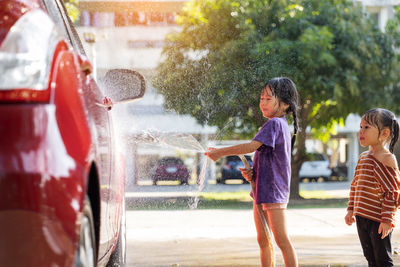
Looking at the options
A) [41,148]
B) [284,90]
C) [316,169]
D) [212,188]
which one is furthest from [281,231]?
[316,169]

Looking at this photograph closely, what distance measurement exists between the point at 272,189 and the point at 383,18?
31772 millimetres

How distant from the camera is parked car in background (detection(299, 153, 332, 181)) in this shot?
117ft

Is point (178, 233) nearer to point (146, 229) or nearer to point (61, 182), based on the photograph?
point (146, 229)

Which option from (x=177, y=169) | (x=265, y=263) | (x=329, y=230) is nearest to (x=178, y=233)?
(x=329, y=230)

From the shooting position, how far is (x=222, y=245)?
7.27 metres

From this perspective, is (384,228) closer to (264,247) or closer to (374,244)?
(374,244)

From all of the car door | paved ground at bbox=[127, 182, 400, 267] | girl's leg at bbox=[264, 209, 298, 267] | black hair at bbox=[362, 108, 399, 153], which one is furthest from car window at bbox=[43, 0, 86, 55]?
paved ground at bbox=[127, 182, 400, 267]

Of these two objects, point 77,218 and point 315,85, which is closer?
point 77,218

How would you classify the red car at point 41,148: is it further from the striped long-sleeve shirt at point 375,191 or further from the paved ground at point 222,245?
the paved ground at point 222,245

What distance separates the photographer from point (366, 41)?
59.8ft

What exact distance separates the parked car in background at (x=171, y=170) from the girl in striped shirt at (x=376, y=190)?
1667cm

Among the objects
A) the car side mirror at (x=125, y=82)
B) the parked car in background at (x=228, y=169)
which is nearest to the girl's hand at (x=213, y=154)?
the car side mirror at (x=125, y=82)

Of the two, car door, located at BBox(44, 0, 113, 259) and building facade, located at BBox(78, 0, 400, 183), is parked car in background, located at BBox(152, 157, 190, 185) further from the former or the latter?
car door, located at BBox(44, 0, 113, 259)

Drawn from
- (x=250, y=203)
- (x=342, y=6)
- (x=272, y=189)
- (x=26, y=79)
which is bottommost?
(x=250, y=203)
